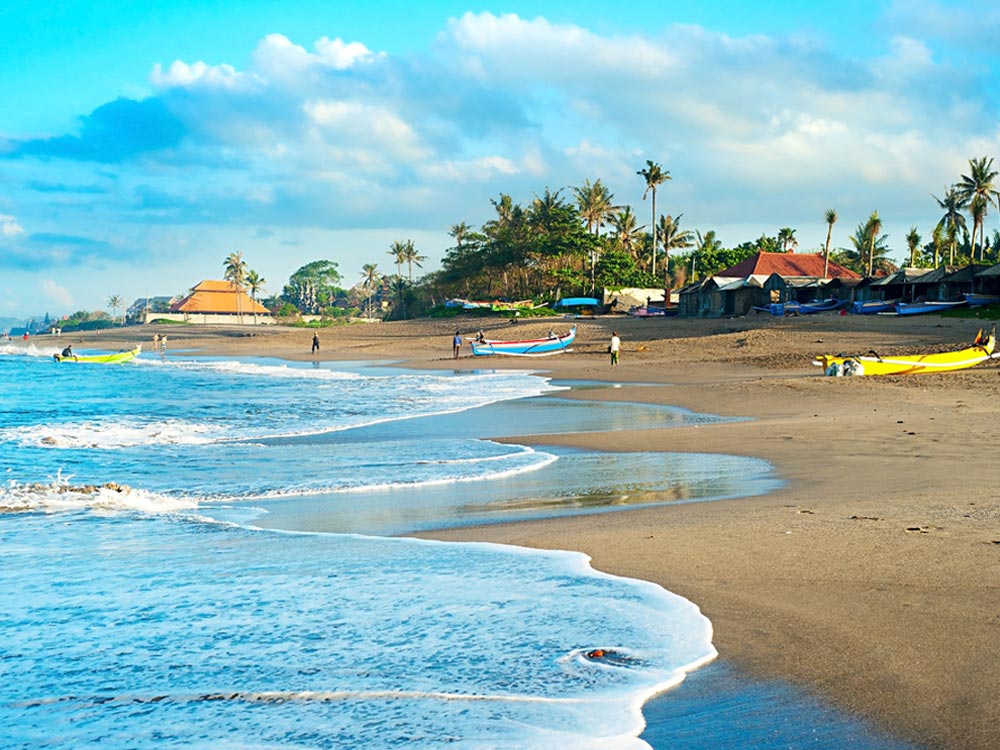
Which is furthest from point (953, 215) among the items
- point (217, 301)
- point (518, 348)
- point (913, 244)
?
point (217, 301)

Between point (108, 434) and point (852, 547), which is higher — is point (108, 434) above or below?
below

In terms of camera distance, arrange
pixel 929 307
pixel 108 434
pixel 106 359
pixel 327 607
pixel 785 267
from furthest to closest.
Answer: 1. pixel 785 267
2. pixel 106 359
3. pixel 929 307
4. pixel 108 434
5. pixel 327 607

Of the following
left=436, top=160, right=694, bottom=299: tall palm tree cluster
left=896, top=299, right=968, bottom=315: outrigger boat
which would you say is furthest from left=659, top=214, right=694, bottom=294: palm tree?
left=896, top=299, right=968, bottom=315: outrigger boat

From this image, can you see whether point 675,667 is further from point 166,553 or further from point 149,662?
point 166,553

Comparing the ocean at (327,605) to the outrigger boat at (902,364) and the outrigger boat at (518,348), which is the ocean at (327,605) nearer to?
the outrigger boat at (902,364)

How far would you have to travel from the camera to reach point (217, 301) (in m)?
128

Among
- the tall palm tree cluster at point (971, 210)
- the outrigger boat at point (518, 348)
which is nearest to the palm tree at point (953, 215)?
the tall palm tree cluster at point (971, 210)

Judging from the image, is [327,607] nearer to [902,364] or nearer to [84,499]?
[84,499]

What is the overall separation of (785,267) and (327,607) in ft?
225

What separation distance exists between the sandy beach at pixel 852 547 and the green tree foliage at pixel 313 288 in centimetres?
14181

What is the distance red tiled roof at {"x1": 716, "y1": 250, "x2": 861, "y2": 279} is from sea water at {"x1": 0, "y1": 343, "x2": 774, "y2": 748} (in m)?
57.6

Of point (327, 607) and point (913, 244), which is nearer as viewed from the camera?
point (327, 607)

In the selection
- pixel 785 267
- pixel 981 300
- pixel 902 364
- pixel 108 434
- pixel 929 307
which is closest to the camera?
pixel 108 434

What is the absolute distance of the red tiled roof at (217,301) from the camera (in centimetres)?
12544
